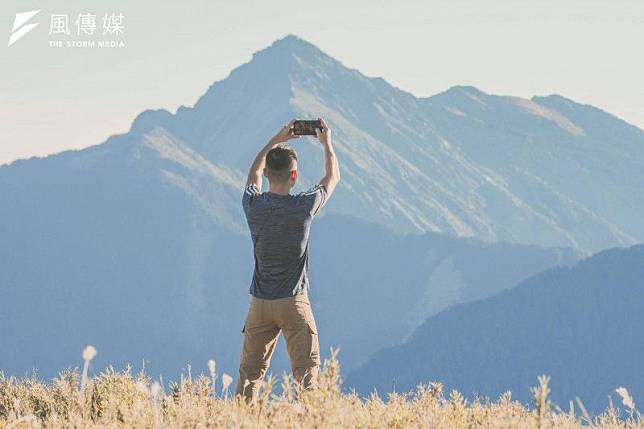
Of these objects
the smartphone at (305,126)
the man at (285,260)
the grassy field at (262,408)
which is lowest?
the grassy field at (262,408)

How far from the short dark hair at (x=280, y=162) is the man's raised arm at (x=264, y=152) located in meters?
0.24

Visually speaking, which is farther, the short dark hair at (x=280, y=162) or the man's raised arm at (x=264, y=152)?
Answer: the man's raised arm at (x=264, y=152)

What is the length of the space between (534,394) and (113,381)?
451 centimetres

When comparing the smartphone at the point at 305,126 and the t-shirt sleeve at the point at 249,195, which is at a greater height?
the smartphone at the point at 305,126

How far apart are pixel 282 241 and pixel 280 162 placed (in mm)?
507

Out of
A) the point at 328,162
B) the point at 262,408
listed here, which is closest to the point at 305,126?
the point at 328,162

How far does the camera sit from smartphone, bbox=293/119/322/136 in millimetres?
7598

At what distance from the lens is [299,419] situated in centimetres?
542

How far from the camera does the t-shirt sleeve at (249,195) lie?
24.8 ft

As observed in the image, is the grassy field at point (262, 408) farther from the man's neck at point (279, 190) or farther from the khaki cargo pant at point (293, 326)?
the man's neck at point (279, 190)

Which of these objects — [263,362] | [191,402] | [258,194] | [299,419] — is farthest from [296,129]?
[299,419]

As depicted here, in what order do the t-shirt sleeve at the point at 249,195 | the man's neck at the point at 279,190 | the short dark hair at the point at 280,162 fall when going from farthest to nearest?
the t-shirt sleeve at the point at 249,195 → the man's neck at the point at 279,190 → the short dark hair at the point at 280,162

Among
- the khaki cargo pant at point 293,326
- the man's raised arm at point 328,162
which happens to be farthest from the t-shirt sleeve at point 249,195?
the khaki cargo pant at point 293,326

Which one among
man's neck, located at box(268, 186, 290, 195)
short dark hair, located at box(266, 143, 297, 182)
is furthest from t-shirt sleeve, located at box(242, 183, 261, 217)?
short dark hair, located at box(266, 143, 297, 182)
